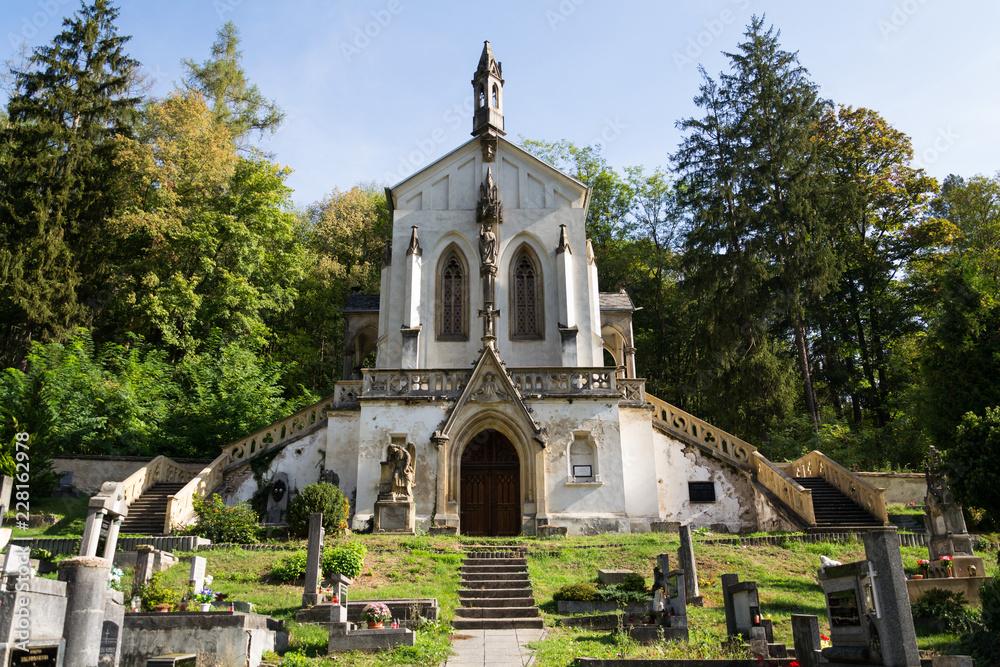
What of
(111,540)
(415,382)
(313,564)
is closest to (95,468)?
(415,382)

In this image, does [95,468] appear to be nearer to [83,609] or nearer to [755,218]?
[83,609]

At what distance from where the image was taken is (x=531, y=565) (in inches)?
661

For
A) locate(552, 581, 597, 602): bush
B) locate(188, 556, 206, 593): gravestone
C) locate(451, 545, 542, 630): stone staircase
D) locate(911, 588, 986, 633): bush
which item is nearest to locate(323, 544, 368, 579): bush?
locate(451, 545, 542, 630): stone staircase

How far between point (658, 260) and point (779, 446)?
16.6 meters

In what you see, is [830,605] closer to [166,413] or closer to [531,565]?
[531,565]

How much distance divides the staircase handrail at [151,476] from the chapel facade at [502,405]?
2366mm

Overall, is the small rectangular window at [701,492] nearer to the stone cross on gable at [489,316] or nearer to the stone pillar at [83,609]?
the stone cross on gable at [489,316]

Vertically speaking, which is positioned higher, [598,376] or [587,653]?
[598,376]

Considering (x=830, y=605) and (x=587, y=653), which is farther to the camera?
(x=587, y=653)

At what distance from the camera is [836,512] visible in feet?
70.3

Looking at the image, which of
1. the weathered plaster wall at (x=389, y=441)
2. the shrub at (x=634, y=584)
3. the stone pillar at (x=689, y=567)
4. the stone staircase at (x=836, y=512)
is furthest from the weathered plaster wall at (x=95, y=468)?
the stone staircase at (x=836, y=512)

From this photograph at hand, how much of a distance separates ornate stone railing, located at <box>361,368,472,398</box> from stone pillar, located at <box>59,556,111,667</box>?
14214 mm

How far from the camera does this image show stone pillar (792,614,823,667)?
9.55m

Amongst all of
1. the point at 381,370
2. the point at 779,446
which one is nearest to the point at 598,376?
the point at 381,370
